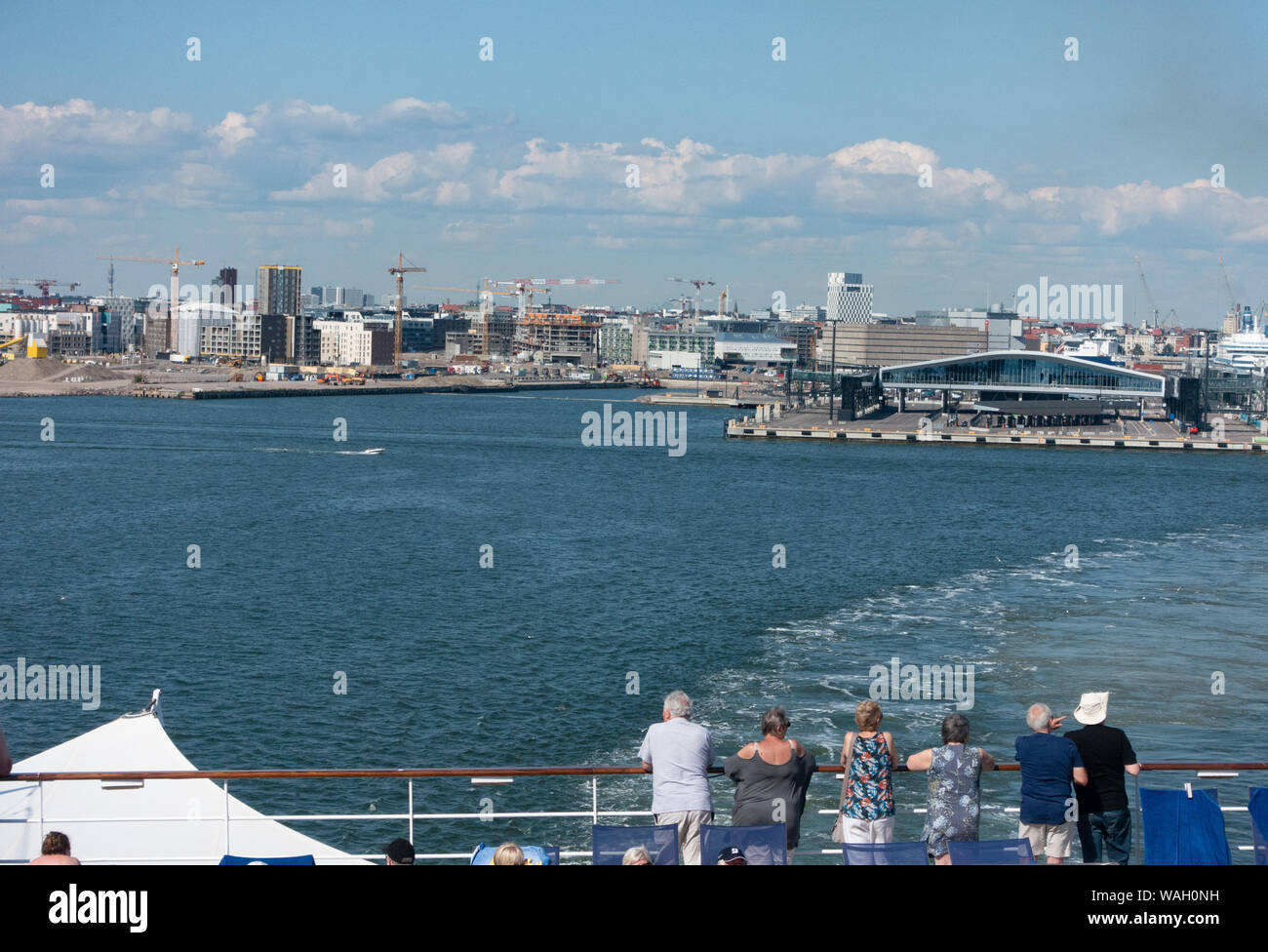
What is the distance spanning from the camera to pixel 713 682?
16406 millimetres

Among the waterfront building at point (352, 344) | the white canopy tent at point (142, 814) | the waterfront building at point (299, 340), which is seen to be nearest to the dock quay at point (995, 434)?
the white canopy tent at point (142, 814)

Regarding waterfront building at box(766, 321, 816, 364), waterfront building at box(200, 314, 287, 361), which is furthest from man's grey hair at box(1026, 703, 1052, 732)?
waterfront building at box(766, 321, 816, 364)

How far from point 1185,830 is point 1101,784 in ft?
2.06

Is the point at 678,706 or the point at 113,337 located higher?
the point at 113,337

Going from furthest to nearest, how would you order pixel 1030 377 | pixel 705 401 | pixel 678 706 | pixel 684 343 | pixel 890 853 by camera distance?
pixel 684 343 < pixel 705 401 < pixel 1030 377 < pixel 678 706 < pixel 890 853

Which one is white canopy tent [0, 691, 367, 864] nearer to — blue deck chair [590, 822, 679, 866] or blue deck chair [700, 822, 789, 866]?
blue deck chair [590, 822, 679, 866]

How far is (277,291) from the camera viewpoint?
609 feet

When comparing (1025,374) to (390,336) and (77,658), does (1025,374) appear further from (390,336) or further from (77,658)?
(390,336)

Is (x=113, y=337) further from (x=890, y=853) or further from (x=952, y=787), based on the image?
(x=890, y=853)
